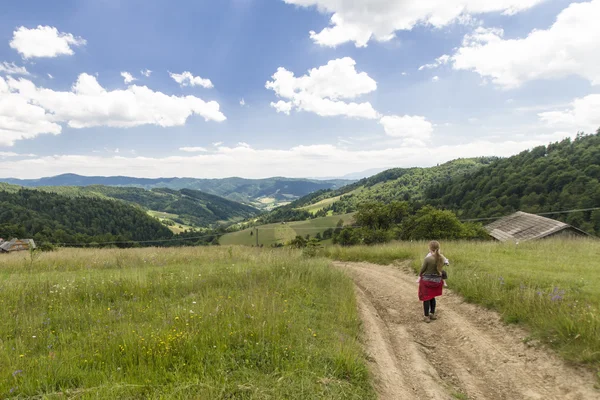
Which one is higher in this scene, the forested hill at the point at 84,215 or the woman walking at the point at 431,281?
the woman walking at the point at 431,281

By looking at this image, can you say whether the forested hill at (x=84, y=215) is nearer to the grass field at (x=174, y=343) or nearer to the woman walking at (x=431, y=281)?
the grass field at (x=174, y=343)

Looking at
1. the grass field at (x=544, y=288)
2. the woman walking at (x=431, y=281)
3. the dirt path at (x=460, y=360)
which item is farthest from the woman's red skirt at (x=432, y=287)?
the grass field at (x=544, y=288)

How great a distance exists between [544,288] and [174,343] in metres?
8.81

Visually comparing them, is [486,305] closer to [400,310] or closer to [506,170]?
[400,310]

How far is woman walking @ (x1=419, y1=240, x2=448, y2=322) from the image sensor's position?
7660 millimetres

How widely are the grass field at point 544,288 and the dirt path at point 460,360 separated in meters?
0.35

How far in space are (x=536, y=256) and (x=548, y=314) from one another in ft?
29.3

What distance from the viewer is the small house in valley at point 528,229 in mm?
32625

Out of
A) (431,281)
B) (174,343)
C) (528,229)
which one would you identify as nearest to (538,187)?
(528,229)

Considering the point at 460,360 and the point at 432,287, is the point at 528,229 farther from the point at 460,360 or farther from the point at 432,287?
the point at 460,360

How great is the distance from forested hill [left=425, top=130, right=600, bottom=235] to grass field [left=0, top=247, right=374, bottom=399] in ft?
236

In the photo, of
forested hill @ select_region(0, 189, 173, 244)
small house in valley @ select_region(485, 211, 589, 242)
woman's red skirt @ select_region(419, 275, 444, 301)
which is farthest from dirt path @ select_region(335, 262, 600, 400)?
forested hill @ select_region(0, 189, 173, 244)

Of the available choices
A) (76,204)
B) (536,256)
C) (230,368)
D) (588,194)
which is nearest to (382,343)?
(230,368)

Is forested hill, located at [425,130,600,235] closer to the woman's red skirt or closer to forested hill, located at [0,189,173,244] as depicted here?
the woman's red skirt
